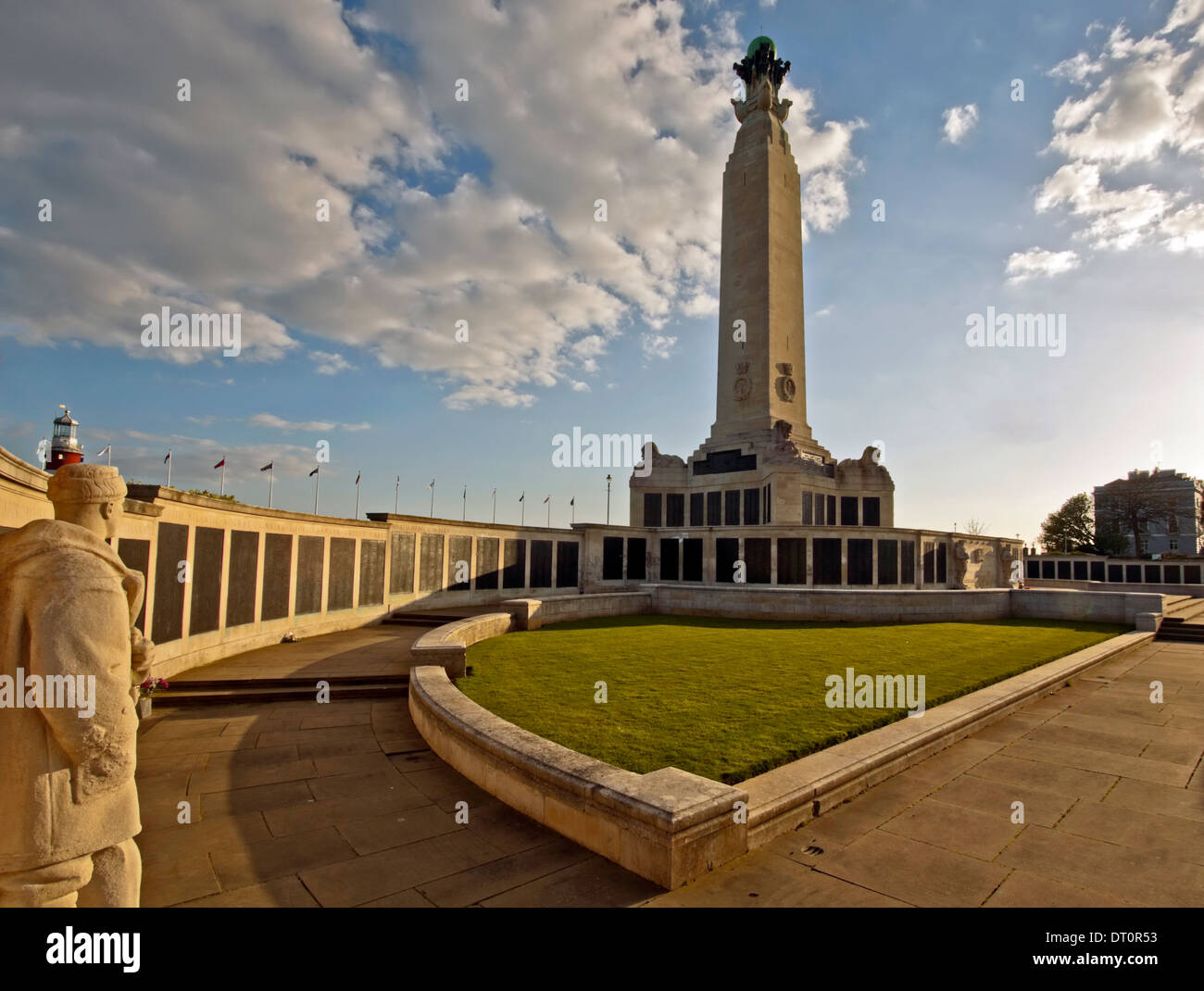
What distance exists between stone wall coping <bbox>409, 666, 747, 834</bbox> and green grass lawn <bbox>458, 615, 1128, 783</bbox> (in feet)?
2.60

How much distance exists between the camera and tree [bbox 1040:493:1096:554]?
242ft

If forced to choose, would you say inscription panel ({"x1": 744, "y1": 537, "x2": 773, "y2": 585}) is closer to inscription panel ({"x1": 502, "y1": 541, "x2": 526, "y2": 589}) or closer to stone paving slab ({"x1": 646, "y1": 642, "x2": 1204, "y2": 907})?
inscription panel ({"x1": 502, "y1": 541, "x2": 526, "y2": 589})

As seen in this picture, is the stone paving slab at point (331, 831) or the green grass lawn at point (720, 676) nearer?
the stone paving slab at point (331, 831)

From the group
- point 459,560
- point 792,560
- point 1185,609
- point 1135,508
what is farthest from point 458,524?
point 1135,508

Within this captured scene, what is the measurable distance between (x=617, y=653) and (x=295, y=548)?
10.2 meters

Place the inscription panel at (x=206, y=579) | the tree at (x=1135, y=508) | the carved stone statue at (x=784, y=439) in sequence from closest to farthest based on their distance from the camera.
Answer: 1. the inscription panel at (x=206, y=579)
2. the carved stone statue at (x=784, y=439)
3. the tree at (x=1135, y=508)

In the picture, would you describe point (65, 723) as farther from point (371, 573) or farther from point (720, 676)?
point (371, 573)

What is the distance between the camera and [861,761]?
263 inches

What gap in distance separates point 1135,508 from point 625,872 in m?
82.5

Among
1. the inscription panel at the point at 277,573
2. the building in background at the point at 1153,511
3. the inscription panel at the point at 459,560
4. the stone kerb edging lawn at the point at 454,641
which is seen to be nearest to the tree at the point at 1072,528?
the building in background at the point at 1153,511

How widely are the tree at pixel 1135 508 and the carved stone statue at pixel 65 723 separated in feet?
272

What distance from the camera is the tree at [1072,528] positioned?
242ft

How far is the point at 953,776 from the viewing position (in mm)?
7145

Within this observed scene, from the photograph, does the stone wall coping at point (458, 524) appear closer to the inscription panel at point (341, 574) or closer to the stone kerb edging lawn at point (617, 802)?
the inscription panel at point (341, 574)
